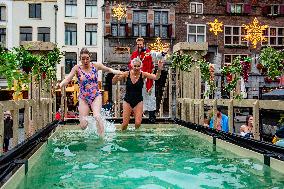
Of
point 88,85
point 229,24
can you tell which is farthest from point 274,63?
point 229,24

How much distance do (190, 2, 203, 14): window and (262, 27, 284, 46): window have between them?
20.9 feet

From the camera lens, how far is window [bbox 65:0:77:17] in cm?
4159

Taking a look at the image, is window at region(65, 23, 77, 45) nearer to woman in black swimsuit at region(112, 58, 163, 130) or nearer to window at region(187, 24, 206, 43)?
window at region(187, 24, 206, 43)

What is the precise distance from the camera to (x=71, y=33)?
4147cm

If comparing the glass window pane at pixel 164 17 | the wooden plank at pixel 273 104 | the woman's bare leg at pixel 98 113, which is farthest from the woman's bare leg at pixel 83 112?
the glass window pane at pixel 164 17

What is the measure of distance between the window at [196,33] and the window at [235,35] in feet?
6.86

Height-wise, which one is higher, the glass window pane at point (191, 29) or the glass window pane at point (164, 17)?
the glass window pane at point (164, 17)

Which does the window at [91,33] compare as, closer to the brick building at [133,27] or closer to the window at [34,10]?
the brick building at [133,27]

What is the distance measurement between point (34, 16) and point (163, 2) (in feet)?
38.5

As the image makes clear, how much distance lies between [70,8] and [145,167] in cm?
3726

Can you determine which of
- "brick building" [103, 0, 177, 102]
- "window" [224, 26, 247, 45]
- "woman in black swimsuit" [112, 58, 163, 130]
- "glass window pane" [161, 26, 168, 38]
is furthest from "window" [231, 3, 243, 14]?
"woman in black swimsuit" [112, 58, 163, 130]

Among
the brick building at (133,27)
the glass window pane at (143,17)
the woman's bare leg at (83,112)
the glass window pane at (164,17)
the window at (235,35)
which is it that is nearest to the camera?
the woman's bare leg at (83,112)

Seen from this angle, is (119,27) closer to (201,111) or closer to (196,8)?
(196,8)

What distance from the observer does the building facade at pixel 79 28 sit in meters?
41.2
